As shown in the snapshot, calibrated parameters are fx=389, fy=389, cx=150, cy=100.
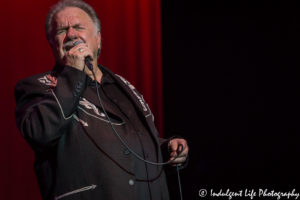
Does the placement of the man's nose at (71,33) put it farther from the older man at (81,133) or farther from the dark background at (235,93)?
the dark background at (235,93)

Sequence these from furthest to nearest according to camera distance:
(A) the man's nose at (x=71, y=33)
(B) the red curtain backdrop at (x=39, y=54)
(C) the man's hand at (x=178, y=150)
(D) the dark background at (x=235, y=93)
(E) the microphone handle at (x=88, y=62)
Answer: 1. (D) the dark background at (x=235, y=93)
2. (B) the red curtain backdrop at (x=39, y=54)
3. (C) the man's hand at (x=178, y=150)
4. (A) the man's nose at (x=71, y=33)
5. (E) the microphone handle at (x=88, y=62)

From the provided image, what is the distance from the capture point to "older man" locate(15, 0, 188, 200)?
122cm

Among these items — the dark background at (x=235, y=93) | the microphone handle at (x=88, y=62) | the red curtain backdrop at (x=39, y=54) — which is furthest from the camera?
the dark background at (x=235, y=93)

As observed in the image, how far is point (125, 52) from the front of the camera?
252 centimetres

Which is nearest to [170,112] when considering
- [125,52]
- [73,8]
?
[125,52]

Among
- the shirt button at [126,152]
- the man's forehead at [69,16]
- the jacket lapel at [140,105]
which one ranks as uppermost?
the man's forehead at [69,16]

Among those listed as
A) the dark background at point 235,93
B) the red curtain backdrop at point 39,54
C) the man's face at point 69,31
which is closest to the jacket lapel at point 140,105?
the man's face at point 69,31

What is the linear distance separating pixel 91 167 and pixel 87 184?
6 centimetres

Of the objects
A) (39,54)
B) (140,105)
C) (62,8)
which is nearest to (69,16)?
(62,8)

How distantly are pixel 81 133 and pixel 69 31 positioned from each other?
0.42 m

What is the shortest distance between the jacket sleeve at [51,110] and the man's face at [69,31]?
227mm

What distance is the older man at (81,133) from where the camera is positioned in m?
1.22

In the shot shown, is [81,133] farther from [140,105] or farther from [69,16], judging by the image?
[69,16]

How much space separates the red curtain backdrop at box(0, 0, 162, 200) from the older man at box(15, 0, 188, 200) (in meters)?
0.71
